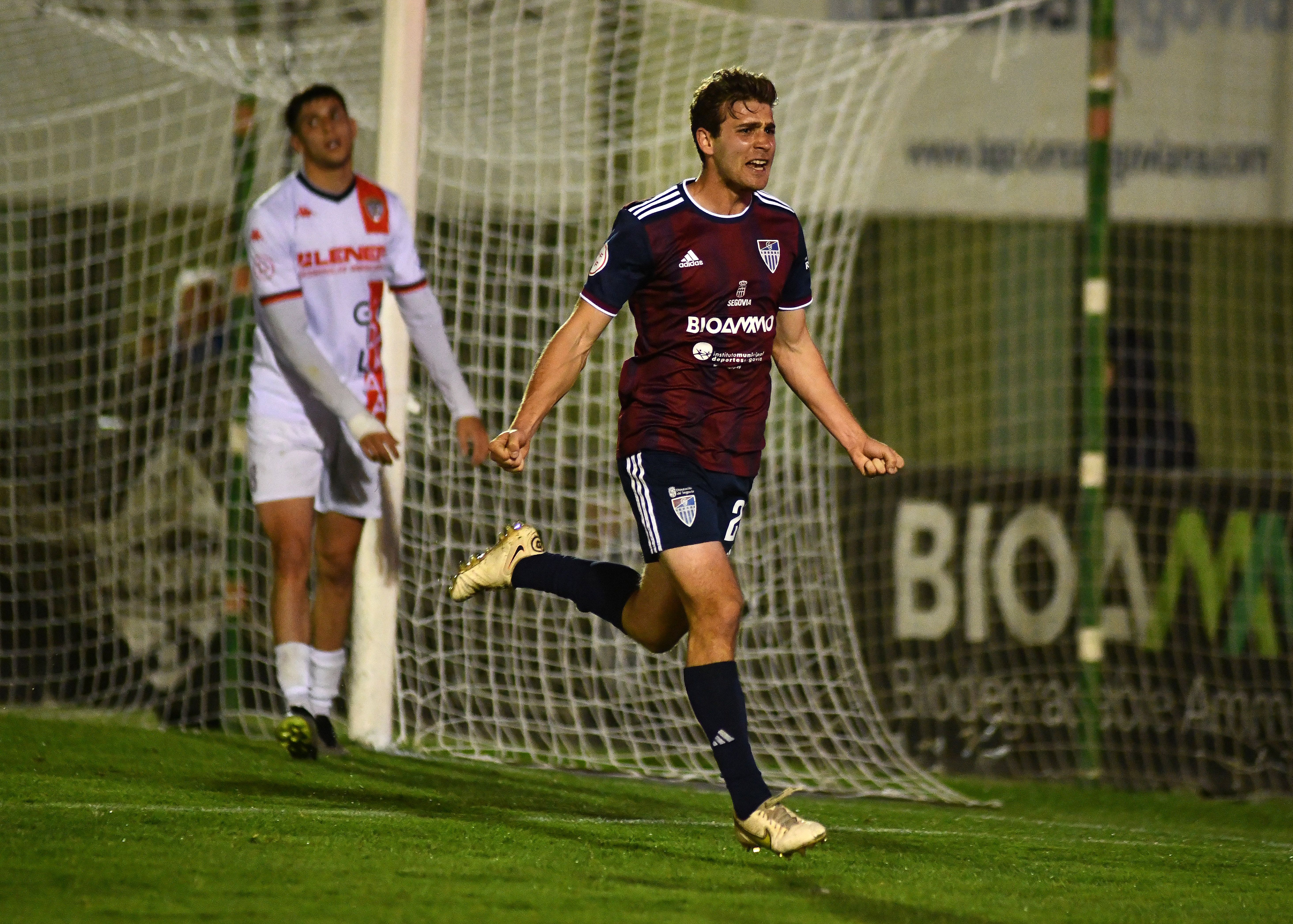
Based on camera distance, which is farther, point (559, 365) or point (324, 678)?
point (324, 678)

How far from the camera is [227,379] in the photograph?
8.40m

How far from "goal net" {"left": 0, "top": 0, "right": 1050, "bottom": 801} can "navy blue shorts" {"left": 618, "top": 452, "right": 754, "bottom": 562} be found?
2795mm

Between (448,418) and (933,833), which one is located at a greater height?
(448,418)

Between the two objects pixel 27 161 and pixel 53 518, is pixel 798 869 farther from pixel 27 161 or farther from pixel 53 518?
pixel 27 161

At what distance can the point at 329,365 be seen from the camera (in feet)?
19.4

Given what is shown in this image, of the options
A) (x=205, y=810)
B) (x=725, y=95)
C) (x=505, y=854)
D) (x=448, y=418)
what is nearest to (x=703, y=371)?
(x=725, y=95)

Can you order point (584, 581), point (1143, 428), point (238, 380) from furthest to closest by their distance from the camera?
point (1143, 428)
point (238, 380)
point (584, 581)

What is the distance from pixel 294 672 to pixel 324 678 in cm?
15

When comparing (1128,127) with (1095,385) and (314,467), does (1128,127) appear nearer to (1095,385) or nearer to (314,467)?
(1095,385)

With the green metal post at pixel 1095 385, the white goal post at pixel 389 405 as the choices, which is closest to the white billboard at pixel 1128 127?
the green metal post at pixel 1095 385

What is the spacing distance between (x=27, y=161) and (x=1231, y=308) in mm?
8419

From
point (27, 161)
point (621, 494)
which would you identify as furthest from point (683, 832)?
point (27, 161)

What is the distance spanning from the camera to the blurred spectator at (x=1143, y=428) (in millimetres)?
8898

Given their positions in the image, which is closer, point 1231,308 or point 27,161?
point 27,161
